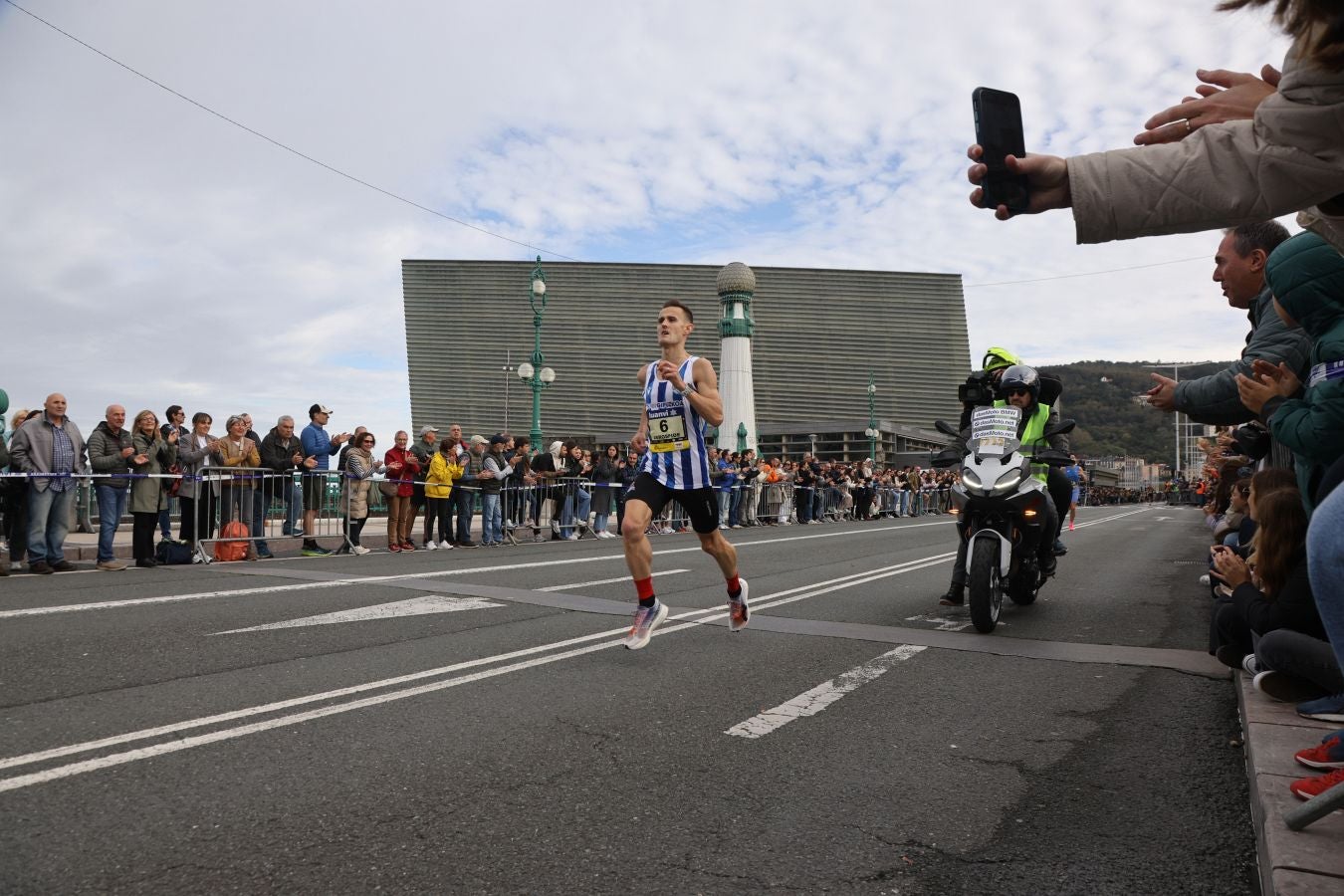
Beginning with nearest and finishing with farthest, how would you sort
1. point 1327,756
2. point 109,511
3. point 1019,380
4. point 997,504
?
1. point 1327,756
2. point 997,504
3. point 1019,380
4. point 109,511

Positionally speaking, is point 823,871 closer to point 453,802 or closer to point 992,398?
point 453,802

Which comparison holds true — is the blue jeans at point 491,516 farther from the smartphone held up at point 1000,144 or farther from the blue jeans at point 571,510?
the smartphone held up at point 1000,144

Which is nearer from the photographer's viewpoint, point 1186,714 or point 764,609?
point 1186,714

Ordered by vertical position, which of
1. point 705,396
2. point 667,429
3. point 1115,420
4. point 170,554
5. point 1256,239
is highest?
point 1115,420

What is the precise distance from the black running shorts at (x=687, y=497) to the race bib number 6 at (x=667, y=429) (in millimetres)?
222

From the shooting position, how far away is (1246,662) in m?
4.66

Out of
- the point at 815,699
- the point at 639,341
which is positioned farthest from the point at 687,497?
the point at 639,341

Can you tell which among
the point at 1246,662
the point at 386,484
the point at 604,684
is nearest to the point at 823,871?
the point at 604,684

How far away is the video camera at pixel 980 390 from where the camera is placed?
24.7ft

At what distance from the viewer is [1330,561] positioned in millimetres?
2006

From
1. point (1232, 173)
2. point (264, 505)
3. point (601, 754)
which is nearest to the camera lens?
point (1232, 173)

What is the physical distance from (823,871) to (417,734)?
1918 mm

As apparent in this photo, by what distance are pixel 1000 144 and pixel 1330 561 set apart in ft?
3.67

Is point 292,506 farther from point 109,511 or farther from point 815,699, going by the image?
point 815,699
